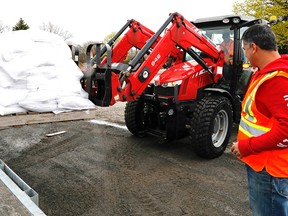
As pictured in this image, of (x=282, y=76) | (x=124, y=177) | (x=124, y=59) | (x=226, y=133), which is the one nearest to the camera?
(x=282, y=76)

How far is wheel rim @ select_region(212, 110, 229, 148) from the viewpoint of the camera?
18.2 feet

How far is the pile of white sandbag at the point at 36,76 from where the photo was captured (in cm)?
351

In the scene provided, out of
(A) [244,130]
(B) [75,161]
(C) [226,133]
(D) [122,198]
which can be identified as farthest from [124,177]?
(A) [244,130]

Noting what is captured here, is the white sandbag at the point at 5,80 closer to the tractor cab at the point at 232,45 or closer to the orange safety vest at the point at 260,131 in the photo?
the orange safety vest at the point at 260,131

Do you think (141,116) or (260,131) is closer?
(260,131)

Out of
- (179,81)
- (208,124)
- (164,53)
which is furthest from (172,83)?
(208,124)

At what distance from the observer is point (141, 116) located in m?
6.34

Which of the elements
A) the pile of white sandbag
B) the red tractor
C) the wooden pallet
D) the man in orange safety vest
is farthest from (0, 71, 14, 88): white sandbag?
the man in orange safety vest

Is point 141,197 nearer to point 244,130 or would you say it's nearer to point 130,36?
point 244,130

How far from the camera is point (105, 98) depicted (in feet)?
13.9

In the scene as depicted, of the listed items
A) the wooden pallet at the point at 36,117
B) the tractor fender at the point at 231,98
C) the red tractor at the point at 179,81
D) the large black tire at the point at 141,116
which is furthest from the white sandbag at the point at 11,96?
the tractor fender at the point at 231,98

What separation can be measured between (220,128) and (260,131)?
3630 millimetres

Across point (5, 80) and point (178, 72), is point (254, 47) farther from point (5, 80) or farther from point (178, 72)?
point (178, 72)

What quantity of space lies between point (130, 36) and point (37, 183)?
11.0 feet
